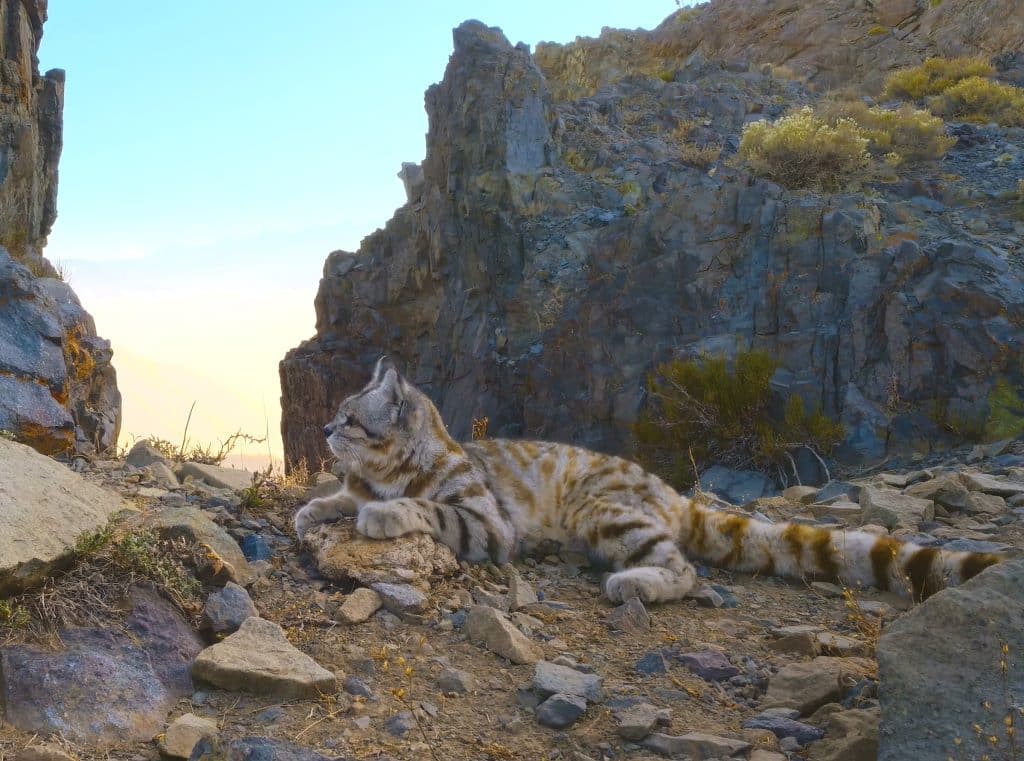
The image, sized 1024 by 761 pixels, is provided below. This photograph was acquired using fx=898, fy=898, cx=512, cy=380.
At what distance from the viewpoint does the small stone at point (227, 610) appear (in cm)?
403

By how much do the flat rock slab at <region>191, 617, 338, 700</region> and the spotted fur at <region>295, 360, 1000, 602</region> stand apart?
1.23 meters

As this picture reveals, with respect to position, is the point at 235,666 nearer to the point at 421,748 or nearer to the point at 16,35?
the point at 421,748

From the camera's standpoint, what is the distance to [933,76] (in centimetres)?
2672

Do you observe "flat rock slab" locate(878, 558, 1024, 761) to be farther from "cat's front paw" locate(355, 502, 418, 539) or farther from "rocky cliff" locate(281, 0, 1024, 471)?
"rocky cliff" locate(281, 0, 1024, 471)

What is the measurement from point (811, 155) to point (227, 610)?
18.0 m

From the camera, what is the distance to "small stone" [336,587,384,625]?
171 inches

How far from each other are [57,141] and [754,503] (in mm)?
16986

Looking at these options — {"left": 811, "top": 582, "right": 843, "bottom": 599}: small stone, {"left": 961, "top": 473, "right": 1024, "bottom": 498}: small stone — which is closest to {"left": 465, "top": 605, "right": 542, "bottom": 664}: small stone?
{"left": 811, "top": 582, "right": 843, "bottom": 599}: small stone

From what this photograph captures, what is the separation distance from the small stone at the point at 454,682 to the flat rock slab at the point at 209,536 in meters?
1.21

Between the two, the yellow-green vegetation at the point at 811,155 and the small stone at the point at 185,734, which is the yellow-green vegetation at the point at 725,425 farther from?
the small stone at the point at 185,734

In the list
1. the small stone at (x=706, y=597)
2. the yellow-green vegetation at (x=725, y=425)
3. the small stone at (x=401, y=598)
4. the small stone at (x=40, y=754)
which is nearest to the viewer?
the small stone at (x=40, y=754)

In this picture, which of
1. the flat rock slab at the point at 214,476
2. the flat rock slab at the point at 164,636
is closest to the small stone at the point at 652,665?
the flat rock slab at the point at 164,636

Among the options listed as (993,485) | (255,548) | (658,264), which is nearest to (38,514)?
(255,548)

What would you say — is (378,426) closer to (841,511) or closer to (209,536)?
(209,536)
